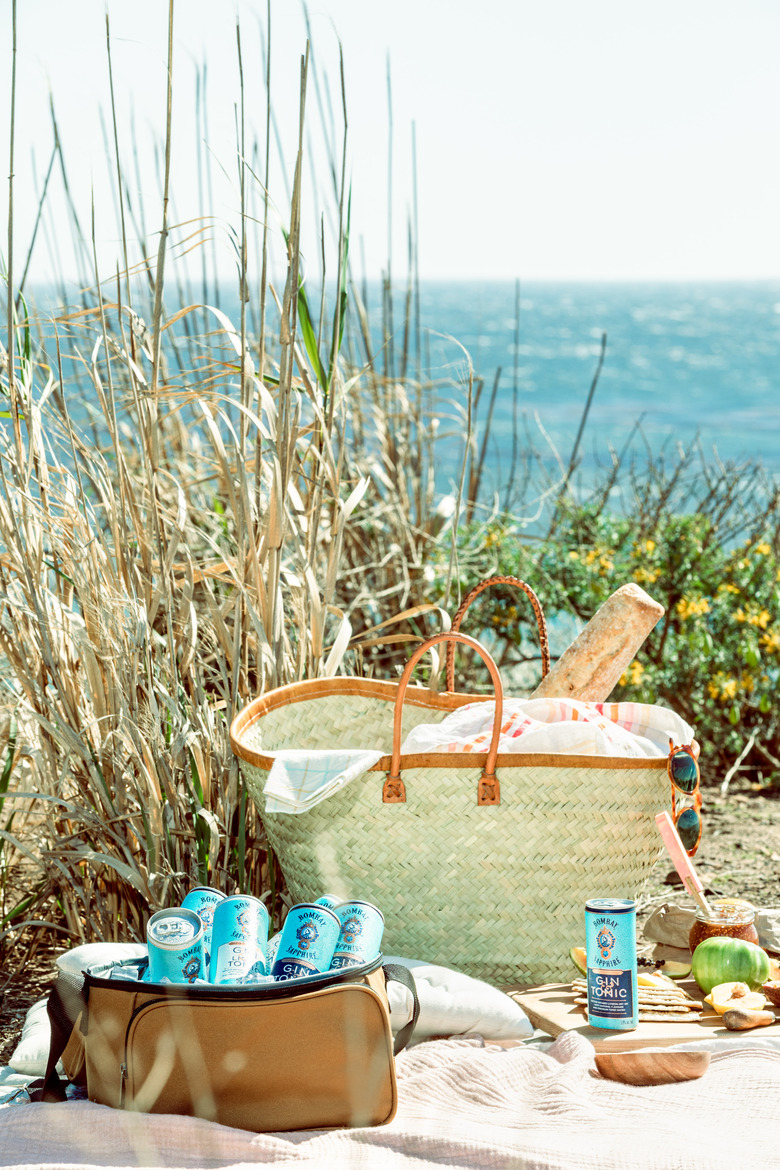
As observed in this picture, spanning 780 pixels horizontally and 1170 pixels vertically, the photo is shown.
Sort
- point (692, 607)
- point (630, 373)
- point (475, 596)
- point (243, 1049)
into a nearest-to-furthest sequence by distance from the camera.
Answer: point (243, 1049) → point (475, 596) → point (692, 607) → point (630, 373)

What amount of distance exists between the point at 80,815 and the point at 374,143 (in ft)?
7.32

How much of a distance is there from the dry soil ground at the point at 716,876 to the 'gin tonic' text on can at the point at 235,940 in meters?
0.63

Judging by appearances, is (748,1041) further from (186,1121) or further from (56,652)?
(56,652)

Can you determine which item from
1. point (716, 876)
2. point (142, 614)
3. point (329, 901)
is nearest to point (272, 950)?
point (329, 901)

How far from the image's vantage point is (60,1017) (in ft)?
4.53

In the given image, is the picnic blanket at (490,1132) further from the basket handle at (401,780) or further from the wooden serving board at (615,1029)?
the basket handle at (401,780)

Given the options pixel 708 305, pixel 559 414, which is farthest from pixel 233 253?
pixel 708 305

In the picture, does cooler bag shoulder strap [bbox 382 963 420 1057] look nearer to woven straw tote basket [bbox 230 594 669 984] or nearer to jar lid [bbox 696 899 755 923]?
woven straw tote basket [bbox 230 594 669 984]

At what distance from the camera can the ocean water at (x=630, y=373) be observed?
20562 millimetres

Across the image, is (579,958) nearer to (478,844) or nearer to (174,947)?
(478,844)

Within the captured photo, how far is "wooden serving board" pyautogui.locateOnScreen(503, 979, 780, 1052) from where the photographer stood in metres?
1.57

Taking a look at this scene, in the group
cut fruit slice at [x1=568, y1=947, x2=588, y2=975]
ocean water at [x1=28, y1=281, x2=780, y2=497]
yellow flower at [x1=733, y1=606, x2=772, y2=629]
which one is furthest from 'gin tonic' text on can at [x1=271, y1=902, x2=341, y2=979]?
ocean water at [x1=28, y1=281, x2=780, y2=497]

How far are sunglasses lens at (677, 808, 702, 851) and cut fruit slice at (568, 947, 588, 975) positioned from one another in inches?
10.0

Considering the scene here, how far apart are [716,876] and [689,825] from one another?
3.29 feet
